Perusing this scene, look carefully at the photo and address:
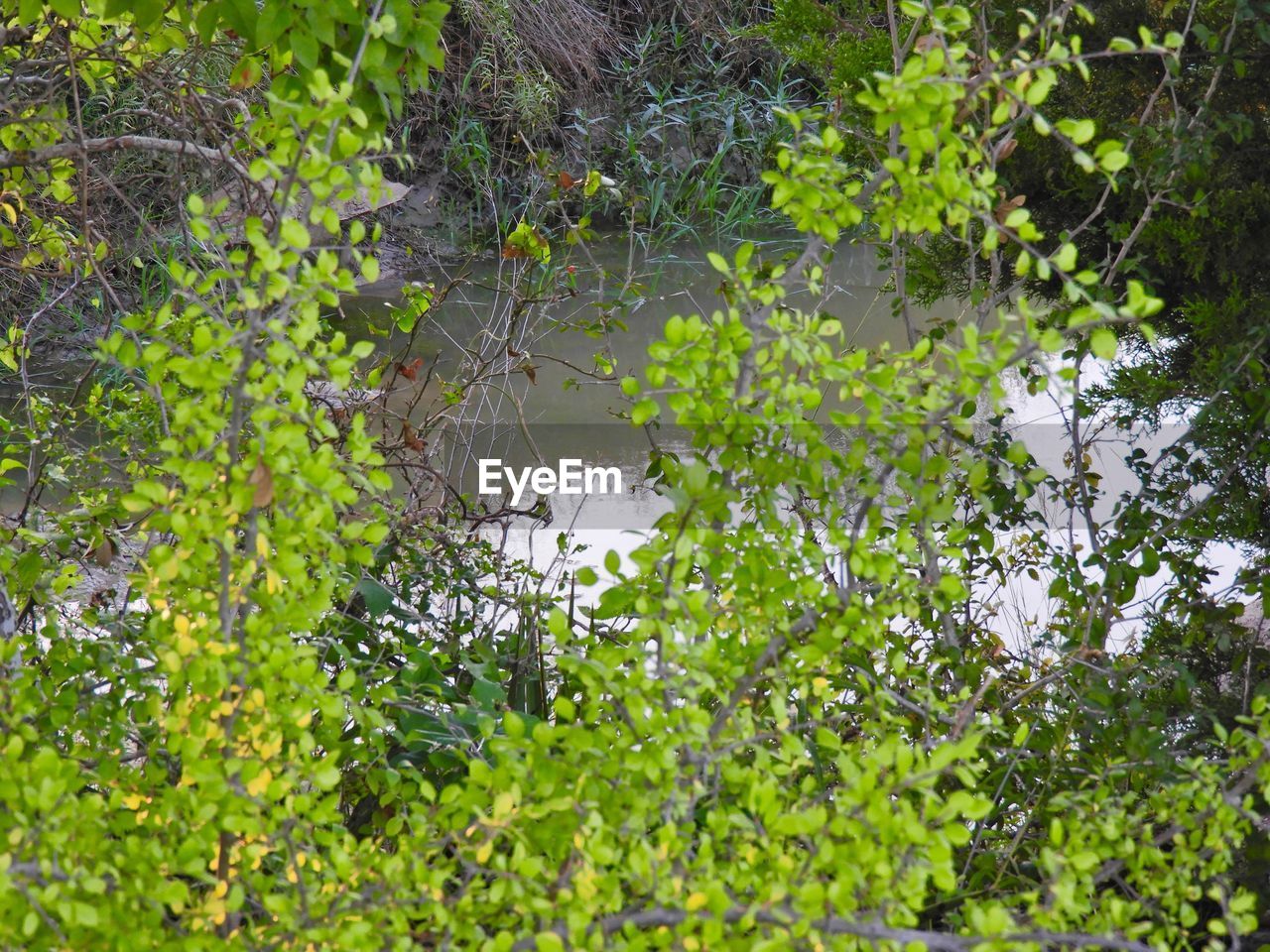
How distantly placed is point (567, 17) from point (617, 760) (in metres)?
7.51

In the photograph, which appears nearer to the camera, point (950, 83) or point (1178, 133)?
point (950, 83)

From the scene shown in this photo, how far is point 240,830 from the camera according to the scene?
1129 millimetres

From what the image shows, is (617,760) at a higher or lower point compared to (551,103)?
lower

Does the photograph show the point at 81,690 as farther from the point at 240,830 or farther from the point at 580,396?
the point at 580,396

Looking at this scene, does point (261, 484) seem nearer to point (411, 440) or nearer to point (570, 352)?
point (411, 440)

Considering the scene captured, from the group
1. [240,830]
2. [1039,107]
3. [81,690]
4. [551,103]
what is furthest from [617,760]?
[551,103]

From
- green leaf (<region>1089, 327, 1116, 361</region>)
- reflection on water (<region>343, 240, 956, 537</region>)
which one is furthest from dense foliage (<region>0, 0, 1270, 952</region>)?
reflection on water (<region>343, 240, 956, 537</region>)

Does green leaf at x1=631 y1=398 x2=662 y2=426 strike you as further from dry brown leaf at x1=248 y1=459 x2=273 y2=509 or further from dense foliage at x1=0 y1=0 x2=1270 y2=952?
dry brown leaf at x1=248 y1=459 x2=273 y2=509

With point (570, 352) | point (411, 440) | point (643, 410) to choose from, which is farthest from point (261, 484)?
point (570, 352)

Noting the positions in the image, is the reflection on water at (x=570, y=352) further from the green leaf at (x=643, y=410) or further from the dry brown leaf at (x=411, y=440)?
the green leaf at (x=643, y=410)

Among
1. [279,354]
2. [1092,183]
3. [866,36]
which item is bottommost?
[279,354]

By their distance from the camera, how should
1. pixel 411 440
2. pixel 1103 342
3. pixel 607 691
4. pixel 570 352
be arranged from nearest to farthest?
pixel 1103 342, pixel 607 691, pixel 411 440, pixel 570 352

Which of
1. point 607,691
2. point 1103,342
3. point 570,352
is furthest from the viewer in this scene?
point 570,352

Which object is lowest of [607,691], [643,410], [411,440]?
[607,691]
